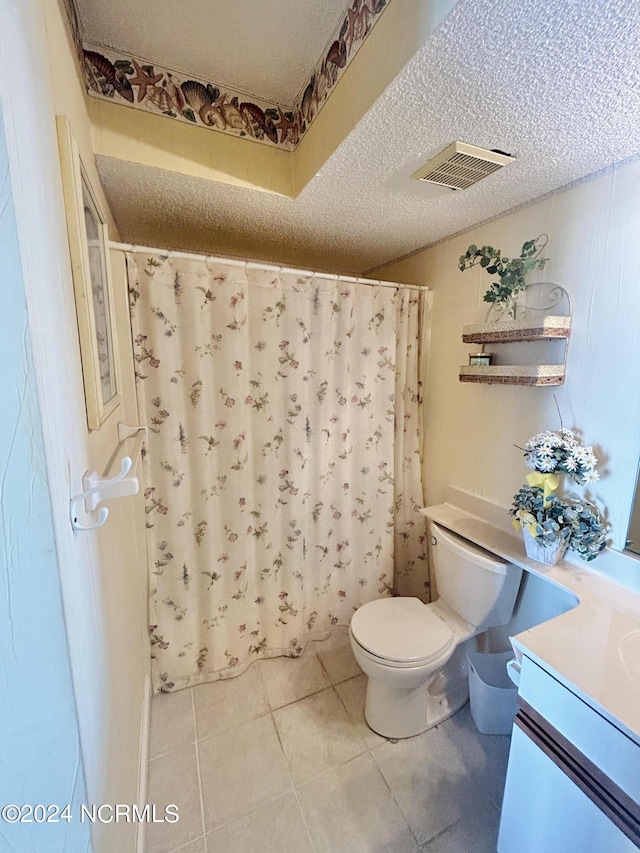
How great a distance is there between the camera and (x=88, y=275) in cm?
76

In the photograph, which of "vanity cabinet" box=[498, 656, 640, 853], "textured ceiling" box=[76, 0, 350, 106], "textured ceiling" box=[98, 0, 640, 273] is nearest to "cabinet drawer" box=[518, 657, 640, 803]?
"vanity cabinet" box=[498, 656, 640, 853]

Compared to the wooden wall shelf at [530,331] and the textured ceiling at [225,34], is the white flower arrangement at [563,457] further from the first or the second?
the textured ceiling at [225,34]

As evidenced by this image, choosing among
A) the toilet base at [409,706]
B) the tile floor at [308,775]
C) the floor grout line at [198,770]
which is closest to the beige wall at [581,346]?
the toilet base at [409,706]

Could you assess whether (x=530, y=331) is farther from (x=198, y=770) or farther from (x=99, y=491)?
(x=198, y=770)

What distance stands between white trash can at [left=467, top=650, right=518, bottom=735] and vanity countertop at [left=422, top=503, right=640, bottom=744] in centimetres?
56

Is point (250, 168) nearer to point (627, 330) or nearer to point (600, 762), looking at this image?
point (627, 330)

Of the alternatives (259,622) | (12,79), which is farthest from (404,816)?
(12,79)

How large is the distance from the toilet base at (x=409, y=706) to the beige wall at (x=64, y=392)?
0.90 metres

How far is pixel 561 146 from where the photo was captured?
3.34ft

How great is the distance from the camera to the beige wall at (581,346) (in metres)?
1.12

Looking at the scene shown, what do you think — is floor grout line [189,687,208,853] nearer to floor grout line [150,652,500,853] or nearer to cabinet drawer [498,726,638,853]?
floor grout line [150,652,500,853]

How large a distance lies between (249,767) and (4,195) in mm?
1822

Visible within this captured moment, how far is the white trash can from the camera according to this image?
1428 millimetres

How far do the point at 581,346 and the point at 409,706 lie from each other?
1.54 metres
